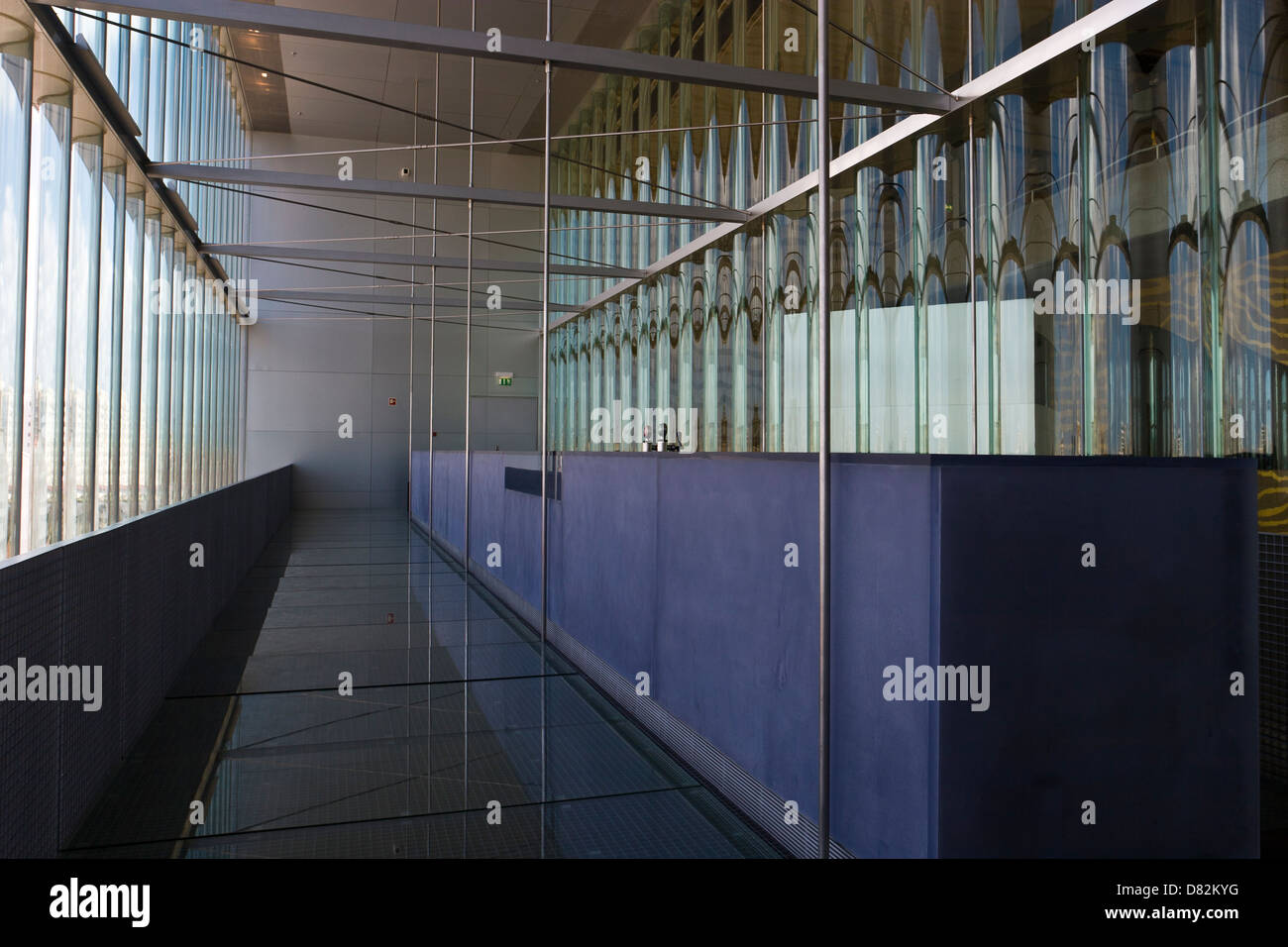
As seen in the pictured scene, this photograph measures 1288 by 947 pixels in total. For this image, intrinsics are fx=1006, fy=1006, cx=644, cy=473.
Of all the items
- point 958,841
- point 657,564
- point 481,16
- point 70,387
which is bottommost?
point 958,841

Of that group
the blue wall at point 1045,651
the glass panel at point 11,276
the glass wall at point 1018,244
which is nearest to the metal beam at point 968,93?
the glass wall at point 1018,244

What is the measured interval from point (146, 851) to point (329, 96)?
17360 millimetres

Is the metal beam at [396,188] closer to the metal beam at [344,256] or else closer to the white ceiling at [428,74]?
the metal beam at [344,256]

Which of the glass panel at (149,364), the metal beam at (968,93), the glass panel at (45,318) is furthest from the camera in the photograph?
the glass panel at (149,364)

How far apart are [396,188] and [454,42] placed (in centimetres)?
295

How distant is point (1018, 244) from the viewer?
7262mm

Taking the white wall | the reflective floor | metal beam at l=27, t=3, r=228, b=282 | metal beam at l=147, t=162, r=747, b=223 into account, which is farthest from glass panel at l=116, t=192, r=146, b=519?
the white wall

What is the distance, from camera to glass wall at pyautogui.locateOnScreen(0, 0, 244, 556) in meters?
5.02

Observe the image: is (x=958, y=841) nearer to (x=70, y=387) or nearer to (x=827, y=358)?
(x=827, y=358)

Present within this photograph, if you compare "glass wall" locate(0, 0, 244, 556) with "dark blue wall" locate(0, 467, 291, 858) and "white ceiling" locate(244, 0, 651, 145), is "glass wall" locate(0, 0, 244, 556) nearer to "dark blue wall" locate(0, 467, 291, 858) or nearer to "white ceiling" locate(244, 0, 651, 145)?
"dark blue wall" locate(0, 467, 291, 858)

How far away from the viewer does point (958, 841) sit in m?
2.62

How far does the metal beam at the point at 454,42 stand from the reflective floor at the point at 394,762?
3710 millimetres

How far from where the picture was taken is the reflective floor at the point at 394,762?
334 cm
